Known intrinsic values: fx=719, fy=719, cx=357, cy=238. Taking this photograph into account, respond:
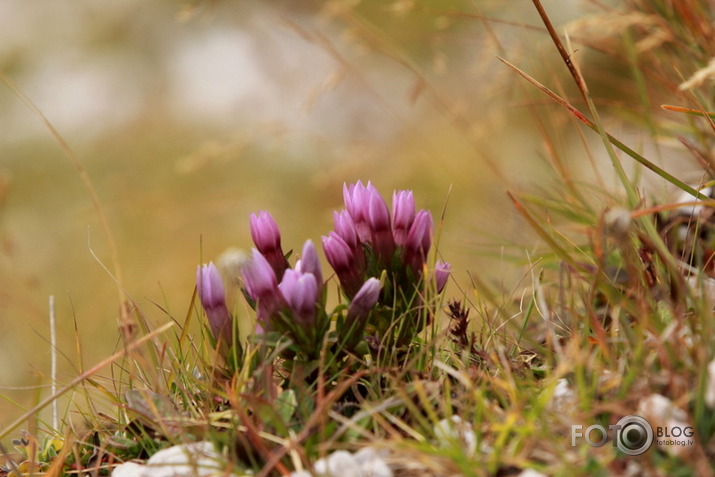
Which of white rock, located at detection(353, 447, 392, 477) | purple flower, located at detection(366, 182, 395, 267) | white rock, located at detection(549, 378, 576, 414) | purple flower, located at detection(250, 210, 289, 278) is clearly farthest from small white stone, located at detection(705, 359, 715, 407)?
purple flower, located at detection(250, 210, 289, 278)

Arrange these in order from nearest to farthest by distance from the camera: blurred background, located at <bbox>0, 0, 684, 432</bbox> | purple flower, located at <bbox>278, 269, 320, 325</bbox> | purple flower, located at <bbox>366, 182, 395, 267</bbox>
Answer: purple flower, located at <bbox>278, 269, 320, 325</bbox>
purple flower, located at <bbox>366, 182, 395, 267</bbox>
blurred background, located at <bbox>0, 0, 684, 432</bbox>

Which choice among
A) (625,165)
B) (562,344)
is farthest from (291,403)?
(625,165)

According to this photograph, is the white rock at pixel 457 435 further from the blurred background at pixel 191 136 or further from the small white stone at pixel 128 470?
the blurred background at pixel 191 136

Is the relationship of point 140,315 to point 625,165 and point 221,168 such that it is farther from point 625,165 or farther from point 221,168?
point 221,168

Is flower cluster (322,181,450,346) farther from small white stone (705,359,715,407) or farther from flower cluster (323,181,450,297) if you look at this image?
small white stone (705,359,715,407)

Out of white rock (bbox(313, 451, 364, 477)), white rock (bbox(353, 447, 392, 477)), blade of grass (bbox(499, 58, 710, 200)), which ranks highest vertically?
blade of grass (bbox(499, 58, 710, 200))

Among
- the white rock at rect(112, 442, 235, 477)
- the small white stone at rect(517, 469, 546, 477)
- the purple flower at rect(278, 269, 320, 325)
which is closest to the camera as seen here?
the small white stone at rect(517, 469, 546, 477)
